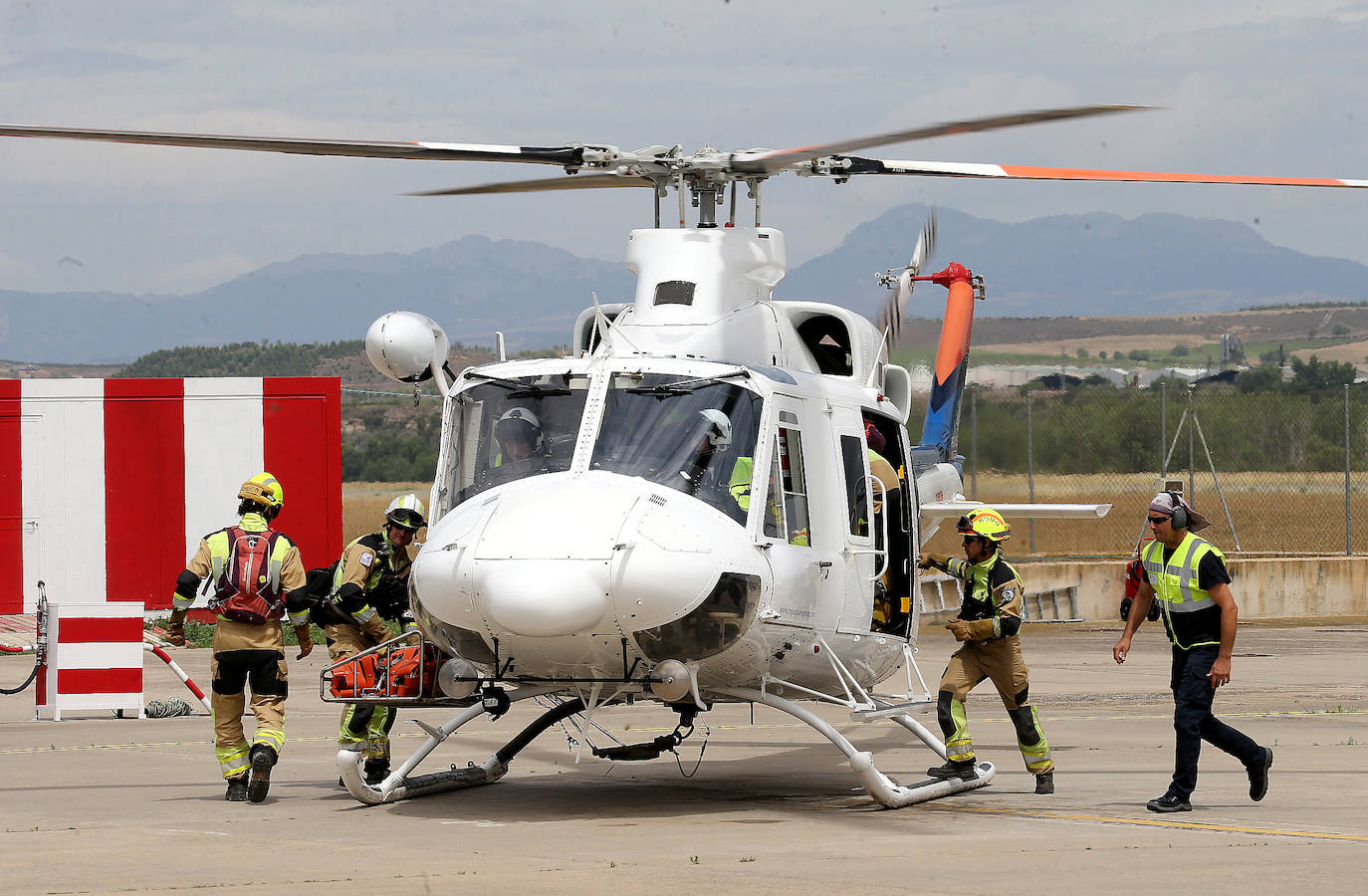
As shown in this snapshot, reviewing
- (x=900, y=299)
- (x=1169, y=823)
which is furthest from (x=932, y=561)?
(x=900, y=299)

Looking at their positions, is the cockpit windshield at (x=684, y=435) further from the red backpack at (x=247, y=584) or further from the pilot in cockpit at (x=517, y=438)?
the red backpack at (x=247, y=584)

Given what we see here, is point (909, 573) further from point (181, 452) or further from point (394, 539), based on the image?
point (181, 452)

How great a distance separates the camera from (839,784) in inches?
446

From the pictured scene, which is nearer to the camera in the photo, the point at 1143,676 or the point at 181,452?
the point at 1143,676

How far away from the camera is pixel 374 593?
1072 centimetres

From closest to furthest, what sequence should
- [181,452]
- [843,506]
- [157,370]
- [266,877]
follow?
[266,877] → [843,506] → [181,452] → [157,370]

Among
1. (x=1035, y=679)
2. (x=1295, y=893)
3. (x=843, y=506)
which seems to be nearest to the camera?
(x=1295, y=893)

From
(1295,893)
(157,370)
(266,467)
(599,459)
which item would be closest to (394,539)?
(599,459)

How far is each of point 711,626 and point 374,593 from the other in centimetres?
264

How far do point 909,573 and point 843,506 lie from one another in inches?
54.2

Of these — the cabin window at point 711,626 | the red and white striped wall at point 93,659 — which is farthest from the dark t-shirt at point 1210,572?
the red and white striped wall at point 93,659

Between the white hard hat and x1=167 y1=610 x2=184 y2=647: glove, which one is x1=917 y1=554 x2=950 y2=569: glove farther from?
x1=167 y1=610 x2=184 y2=647: glove

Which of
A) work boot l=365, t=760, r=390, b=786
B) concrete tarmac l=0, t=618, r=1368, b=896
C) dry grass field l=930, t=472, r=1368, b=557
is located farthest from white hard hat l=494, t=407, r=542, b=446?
dry grass field l=930, t=472, r=1368, b=557

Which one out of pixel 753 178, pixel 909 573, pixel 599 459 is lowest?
pixel 909 573
